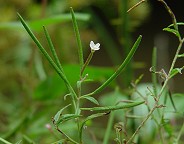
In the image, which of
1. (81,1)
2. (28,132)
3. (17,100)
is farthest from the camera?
(81,1)

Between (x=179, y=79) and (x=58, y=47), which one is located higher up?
(x=58, y=47)

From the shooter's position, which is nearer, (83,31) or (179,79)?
(83,31)

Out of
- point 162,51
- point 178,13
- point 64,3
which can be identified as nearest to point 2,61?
point 64,3

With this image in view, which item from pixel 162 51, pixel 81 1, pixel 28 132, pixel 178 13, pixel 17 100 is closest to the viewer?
pixel 28 132

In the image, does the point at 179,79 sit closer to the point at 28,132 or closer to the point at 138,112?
Result: the point at 138,112

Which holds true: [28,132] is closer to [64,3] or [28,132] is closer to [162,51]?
[64,3]

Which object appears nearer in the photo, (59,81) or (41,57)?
(59,81)

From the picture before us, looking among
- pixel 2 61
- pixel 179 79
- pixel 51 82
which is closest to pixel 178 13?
pixel 179 79

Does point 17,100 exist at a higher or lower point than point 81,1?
lower

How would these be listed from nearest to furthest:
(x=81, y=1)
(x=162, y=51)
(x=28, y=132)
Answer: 1. (x=28, y=132)
2. (x=81, y=1)
3. (x=162, y=51)
